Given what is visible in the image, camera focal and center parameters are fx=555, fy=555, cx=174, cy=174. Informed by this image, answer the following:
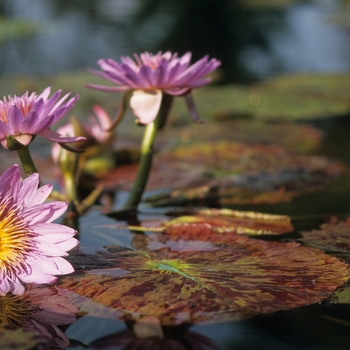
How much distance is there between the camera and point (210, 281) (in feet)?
2.39

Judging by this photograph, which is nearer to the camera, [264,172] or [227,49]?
[264,172]

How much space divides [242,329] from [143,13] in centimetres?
770

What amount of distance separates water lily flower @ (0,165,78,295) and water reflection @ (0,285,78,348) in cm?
2

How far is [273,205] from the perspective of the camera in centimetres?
135

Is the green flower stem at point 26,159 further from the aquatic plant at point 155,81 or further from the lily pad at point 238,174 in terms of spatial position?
the lily pad at point 238,174

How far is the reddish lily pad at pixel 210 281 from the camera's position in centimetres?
66

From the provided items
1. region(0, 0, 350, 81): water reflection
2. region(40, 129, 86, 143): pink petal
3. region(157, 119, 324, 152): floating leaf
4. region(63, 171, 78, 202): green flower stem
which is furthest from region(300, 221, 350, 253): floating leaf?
region(0, 0, 350, 81): water reflection

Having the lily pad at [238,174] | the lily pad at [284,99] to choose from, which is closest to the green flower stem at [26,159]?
the lily pad at [238,174]

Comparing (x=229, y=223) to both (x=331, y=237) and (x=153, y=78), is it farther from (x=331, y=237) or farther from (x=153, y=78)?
(x=153, y=78)

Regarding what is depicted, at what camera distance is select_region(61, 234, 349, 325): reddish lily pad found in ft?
2.18

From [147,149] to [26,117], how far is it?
39cm

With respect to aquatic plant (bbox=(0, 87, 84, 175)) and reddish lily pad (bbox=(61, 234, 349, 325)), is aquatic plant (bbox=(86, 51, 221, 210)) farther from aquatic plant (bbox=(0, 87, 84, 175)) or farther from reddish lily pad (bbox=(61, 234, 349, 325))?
reddish lily pad (bbox=(61, 234, 349, 325))

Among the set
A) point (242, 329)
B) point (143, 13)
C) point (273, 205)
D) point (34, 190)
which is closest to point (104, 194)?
point (273, 205)

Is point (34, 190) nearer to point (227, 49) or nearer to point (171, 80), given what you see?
point (171, 80)
